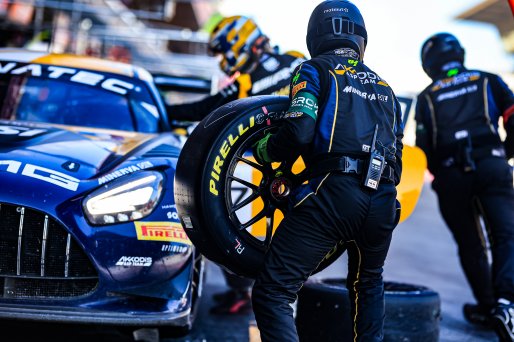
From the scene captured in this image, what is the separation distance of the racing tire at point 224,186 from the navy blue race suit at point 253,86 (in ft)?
7.66

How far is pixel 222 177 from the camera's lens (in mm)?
3373

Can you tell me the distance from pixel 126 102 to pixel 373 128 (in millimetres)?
2586

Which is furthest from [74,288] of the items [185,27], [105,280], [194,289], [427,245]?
[185,27]

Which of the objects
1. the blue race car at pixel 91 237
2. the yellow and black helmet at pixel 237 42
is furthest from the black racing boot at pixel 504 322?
the yellow and black helmet at pixel 237 42

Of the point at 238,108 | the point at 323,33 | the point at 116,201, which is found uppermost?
the point at 323,33

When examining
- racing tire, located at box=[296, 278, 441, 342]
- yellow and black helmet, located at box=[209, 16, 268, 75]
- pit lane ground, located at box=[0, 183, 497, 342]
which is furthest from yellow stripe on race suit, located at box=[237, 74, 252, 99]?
racing tire, located at box=[296, 278, 441, 342]

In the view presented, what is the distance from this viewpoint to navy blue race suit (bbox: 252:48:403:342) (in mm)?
3168

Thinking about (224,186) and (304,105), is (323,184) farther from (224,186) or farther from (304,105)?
(224,186)

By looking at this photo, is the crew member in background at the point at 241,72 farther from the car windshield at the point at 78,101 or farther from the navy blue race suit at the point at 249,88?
the car windshield at the point at 78,101

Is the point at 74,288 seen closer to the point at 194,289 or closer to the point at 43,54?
the point at 194,289

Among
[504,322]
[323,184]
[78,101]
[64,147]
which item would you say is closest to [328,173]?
[323,184]

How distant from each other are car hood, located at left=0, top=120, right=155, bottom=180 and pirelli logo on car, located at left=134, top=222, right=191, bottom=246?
392 millimetres

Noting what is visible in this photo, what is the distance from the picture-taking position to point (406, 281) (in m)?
7.79

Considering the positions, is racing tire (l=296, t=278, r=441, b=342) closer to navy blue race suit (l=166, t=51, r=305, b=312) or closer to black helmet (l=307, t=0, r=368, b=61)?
black helmet (l=307, t=0, r=368, b=61)
